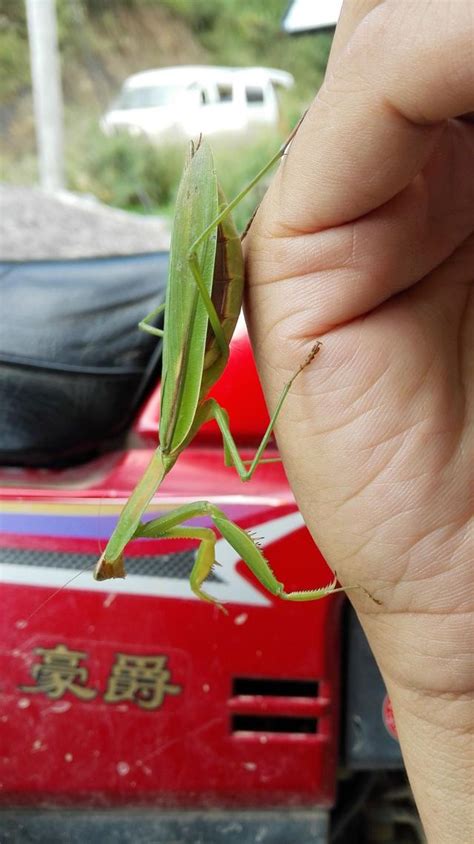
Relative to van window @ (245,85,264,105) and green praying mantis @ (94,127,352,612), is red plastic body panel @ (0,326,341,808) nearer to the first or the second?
green praying mantis @ (94,127,352,612)

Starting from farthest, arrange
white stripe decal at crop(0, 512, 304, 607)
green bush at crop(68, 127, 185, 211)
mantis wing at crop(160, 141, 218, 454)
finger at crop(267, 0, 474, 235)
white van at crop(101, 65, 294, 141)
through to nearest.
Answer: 1. white van at crop(101, 65, 294, 141)
2. green bush at crop(68, 127, 185, 211)
3. white stripe decal at crop(0, 512, 304, 607)
4. mantis wing at crop(160, 141, 218, 454)
5. finger at crop(267, 0, 474, 235)

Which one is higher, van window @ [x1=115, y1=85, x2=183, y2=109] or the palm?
the palm

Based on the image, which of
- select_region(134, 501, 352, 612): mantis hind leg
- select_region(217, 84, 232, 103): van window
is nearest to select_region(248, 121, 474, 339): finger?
select_region(134, 501, 352, 612): mantis hind leg

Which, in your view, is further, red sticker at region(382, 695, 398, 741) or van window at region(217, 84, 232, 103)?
van window at region(217, 84, 232, 103)

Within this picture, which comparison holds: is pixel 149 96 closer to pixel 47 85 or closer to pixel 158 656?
pixel 47 85

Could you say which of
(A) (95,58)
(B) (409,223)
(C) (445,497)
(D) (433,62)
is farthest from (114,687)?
(A) (95,58)

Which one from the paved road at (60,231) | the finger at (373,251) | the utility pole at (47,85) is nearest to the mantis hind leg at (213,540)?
the finger at (373,251)
